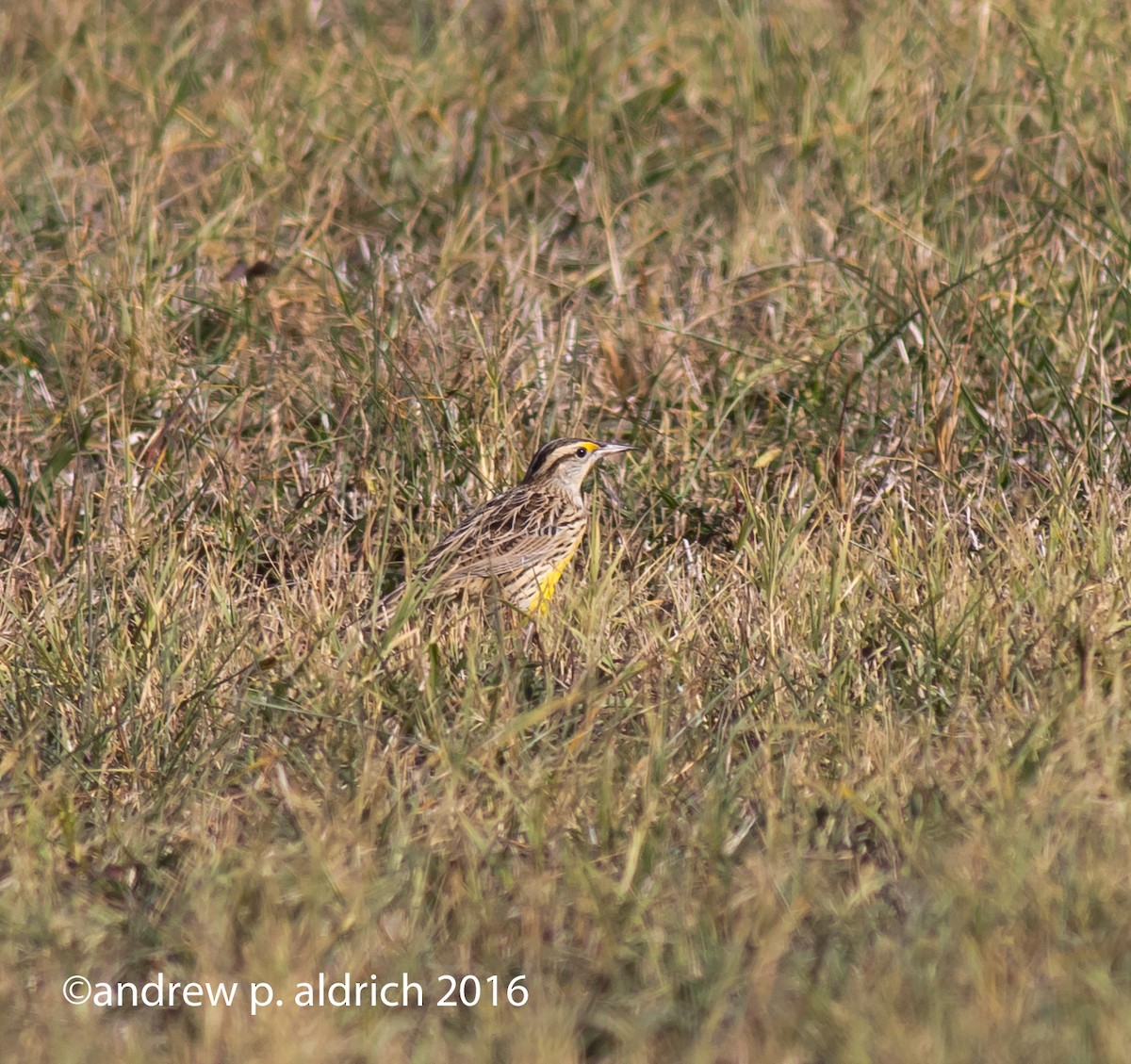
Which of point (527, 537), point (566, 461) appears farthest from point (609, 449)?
point (527, 537)

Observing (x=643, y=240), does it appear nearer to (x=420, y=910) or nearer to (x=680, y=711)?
(x=680, y=711)

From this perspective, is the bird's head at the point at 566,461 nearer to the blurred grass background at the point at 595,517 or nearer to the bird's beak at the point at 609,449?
the bird's beak at the point at 609,449

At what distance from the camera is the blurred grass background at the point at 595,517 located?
3.16 meters

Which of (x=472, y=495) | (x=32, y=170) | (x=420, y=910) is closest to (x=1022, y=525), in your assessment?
(x=472, y=495)

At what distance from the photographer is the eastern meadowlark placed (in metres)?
5.22

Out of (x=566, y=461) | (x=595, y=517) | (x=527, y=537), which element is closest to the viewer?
(x=595, y=517)

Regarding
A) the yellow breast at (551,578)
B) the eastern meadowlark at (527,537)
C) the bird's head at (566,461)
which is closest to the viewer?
the eastern meadowlark at (527,537)

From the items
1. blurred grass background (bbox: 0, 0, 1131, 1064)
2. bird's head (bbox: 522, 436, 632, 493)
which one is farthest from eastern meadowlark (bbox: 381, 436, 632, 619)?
blurred grass background (bbox: 0, 0, 1131, 1064)

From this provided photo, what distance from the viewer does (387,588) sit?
5512 millimetres

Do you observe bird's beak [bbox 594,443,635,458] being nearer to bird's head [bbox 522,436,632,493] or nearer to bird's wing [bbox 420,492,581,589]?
bird's head [bbox 522,436,632,493]

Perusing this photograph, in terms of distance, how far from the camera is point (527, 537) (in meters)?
5.38

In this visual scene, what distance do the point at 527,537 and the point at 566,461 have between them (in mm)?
381

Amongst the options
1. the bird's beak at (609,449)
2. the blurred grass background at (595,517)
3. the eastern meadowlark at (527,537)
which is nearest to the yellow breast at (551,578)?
the eastern meadowlark at (527,537)

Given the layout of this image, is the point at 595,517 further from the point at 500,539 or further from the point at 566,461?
the point at 566,461
